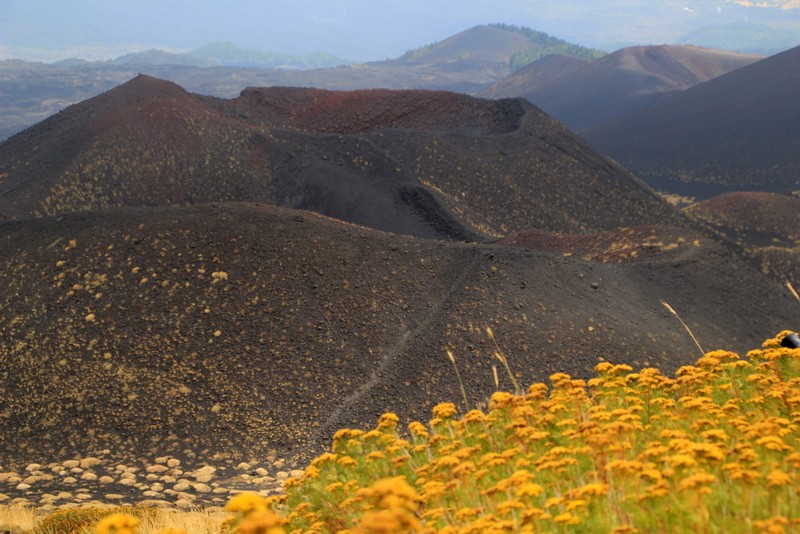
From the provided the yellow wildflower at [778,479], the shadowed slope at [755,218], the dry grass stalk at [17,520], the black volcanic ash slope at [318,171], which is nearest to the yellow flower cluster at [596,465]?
the yellow wildflower at [778,479]

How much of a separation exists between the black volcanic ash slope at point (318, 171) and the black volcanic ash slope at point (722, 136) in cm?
3712

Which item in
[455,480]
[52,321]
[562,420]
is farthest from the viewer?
[52,321]

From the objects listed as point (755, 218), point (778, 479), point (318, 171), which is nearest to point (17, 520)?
point (778, 479)

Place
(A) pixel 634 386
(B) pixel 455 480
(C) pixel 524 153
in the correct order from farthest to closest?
(C) pixel 524 153 < (A) pixel 634 386 < (B) pixel 455 480

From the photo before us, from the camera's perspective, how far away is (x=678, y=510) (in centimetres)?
421

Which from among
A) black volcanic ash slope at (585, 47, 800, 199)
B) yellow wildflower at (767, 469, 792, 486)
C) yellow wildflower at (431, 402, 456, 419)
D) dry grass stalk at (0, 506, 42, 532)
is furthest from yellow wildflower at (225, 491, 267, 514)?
black volcanic ash slope at (585, 47, 800, 199)

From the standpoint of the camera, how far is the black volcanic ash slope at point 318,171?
36719 millimetres

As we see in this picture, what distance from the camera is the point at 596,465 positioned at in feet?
17.1

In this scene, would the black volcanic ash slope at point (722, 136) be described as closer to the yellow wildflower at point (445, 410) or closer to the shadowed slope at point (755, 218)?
the shadowed slope at point (755, 218)

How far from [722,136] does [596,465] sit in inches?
3646

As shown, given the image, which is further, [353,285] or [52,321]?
[353,285]

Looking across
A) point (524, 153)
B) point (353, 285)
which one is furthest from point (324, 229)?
point (524, 153)

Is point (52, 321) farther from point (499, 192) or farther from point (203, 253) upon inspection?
point (499, 192)

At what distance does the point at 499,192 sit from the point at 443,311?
75.7 ft
